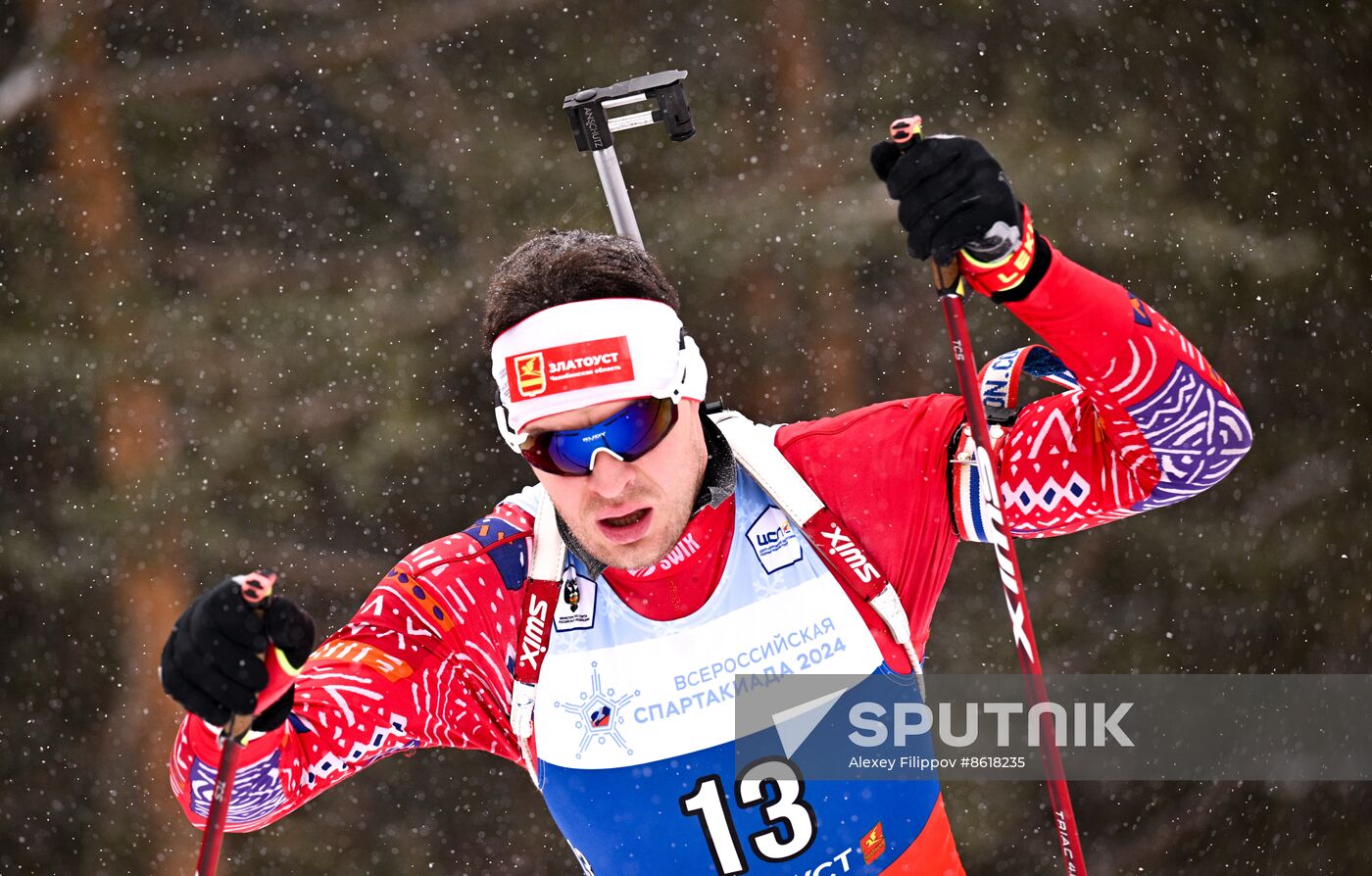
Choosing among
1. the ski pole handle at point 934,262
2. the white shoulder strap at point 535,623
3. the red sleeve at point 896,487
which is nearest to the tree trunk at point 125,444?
the white shoulder strap at point 535,623

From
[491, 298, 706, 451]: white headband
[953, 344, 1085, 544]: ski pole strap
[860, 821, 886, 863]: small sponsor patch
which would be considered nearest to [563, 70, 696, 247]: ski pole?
[491, 298, 706, 451]: white headband

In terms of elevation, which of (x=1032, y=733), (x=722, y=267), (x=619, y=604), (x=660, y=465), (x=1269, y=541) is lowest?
(x=1032, y=733)

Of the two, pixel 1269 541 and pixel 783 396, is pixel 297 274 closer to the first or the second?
pixel 783 396

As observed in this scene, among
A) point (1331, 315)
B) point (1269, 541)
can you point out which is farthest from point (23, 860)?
point (1331, 315)

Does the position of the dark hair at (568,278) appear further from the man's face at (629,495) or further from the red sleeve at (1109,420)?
the red sleeve at (1109,420)

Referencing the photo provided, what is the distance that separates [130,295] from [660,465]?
1.98m

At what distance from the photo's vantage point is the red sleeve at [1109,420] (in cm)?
154

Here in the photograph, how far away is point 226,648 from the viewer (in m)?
1.52

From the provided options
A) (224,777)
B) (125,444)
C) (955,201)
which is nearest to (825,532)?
(955,201)

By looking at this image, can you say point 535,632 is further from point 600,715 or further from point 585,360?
point 585,360

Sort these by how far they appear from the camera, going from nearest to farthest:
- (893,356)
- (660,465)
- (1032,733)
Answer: (660,465) < (1032,733) < (893,356)

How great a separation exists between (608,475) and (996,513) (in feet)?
1.76

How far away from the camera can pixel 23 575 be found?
3256 millimetres

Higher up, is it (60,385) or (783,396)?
(60,385)
